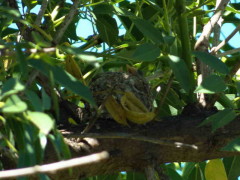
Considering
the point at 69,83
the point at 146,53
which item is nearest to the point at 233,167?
the point at 146,53

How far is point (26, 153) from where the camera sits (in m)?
1.25

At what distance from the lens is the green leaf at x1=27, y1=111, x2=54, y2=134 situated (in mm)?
1002

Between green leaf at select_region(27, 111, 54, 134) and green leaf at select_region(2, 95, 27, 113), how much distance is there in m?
0.03

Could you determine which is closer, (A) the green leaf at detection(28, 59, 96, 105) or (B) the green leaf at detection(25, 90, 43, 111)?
(B) the green leaf at detection(25, 90, 43, 111)

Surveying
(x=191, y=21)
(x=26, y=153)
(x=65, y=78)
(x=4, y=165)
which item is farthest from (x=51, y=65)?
(x=191, y=21)

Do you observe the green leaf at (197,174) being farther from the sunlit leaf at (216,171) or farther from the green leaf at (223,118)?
the green leaf at (223,118)

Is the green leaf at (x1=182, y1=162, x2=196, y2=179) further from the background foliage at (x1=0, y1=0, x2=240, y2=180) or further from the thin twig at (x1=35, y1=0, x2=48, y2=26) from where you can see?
the thin twig at (x1=35, y1=0, x2=48, y2=26)

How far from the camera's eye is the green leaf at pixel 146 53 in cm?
145

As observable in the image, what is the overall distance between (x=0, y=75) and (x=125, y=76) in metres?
0.65

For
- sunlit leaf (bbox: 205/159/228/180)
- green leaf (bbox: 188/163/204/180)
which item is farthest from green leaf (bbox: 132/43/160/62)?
green leaf (bbox: 188/163/204/180)

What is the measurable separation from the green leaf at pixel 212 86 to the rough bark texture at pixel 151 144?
21cm

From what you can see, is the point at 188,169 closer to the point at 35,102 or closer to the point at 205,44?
the point at 205,44

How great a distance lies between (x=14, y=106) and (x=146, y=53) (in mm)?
494

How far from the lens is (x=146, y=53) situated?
1.46 meters
